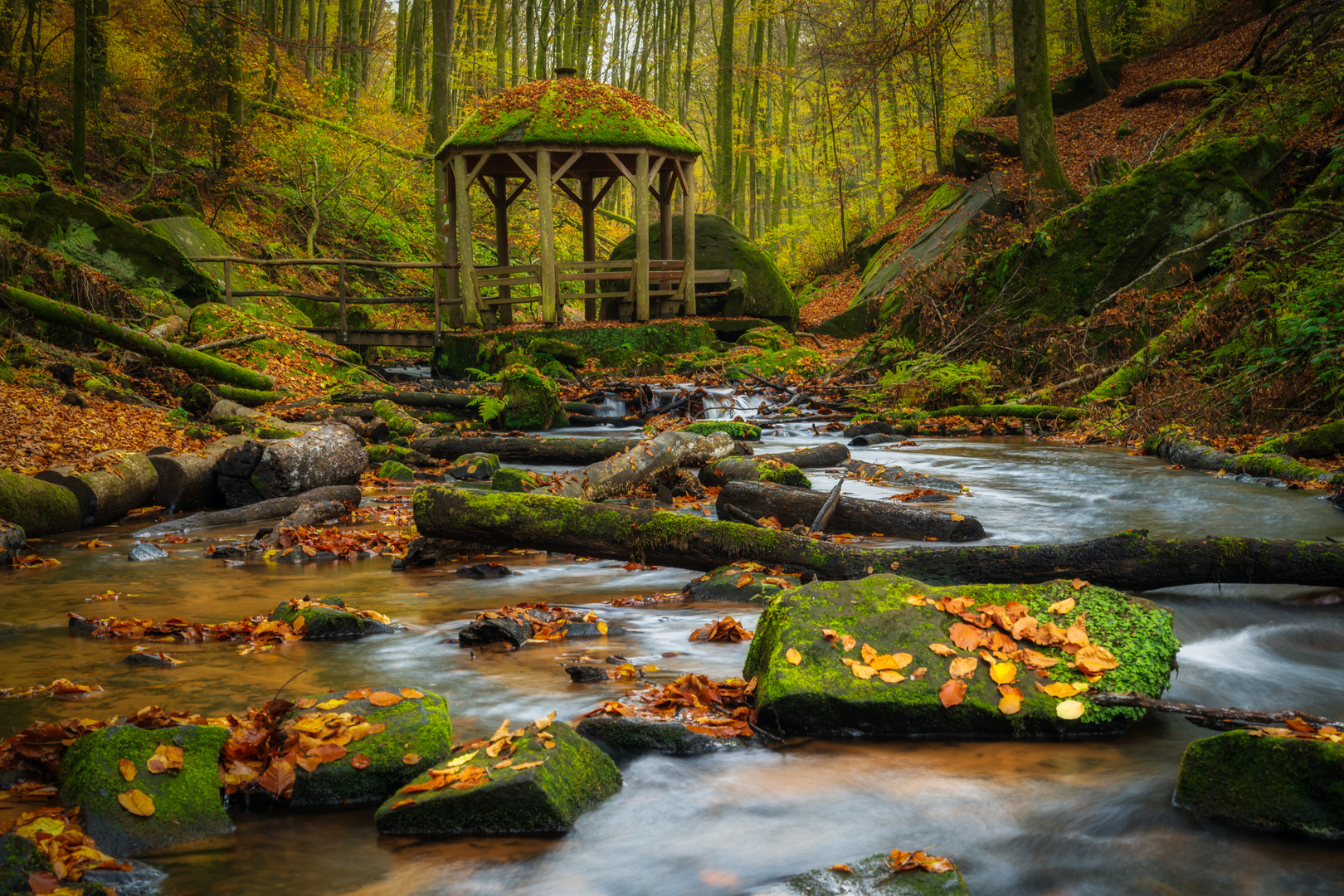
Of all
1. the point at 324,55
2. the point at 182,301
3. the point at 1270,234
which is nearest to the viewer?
the point at 1270,234

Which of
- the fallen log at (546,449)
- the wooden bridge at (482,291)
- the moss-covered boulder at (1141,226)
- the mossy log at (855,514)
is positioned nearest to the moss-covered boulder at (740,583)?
the mossy log at (855,514)

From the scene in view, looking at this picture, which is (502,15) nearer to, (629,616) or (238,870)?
(629,616)

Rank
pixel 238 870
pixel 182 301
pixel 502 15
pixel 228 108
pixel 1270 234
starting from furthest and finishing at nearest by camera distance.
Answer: pixel 502 15 < pixel 228 108 < pixel 182 301 < pixel 1270 234 < pixel 238 870

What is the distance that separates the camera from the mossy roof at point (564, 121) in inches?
658

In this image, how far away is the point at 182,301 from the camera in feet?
47.3

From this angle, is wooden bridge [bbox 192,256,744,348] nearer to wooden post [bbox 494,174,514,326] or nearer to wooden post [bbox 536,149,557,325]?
wooden post [bbox 536,149,557,325]

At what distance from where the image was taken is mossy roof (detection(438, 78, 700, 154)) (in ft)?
54.9

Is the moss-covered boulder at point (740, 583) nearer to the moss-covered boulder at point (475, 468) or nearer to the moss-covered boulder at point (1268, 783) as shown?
the moss-covered boulder at point (1268, 783)

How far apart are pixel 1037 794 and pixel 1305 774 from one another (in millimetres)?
712

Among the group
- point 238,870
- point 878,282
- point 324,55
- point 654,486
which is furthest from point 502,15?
point 238,870

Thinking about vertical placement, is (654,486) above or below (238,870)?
above

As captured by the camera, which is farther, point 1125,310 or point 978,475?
point 1125,310

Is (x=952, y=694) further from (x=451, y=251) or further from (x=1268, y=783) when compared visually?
(x=451, y=251)

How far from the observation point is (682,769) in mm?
2984
